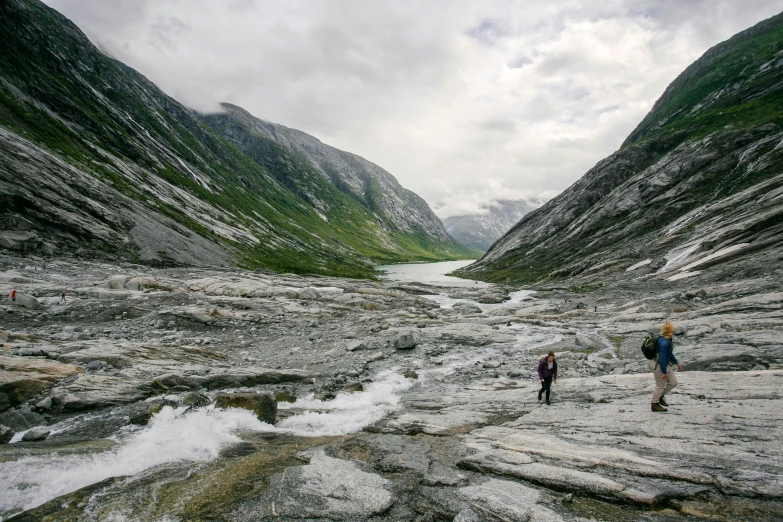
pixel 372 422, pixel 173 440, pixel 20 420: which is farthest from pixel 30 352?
pixel 372 422

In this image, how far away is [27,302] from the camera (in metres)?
23.6

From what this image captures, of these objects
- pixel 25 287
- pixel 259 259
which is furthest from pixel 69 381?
pixel 259 259

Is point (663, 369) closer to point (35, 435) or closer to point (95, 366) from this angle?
point (35, 435)

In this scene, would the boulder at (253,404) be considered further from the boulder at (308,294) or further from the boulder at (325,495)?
the boulder at (308,294)

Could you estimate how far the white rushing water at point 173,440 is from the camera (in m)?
8.14

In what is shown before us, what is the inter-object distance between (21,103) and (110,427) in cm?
12957

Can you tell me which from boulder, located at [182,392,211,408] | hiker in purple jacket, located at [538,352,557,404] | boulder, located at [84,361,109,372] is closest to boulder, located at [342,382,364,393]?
boulder, located at [182,392,211,408]

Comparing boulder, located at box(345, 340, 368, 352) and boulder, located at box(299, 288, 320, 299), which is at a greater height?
boulder, located at box(299, 288, 320, 299)

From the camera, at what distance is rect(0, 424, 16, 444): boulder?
10.2 metres

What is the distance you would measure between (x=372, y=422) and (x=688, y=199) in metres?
93.3

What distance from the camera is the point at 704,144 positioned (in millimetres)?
88500

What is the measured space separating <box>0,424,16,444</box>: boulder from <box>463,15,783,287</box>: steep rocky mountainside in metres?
53.2

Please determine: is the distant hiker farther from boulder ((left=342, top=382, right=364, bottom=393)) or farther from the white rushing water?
boulder ((left=342, top=382, right=364, bottom=393))

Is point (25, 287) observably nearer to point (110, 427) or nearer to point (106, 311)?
point (106, 311)
